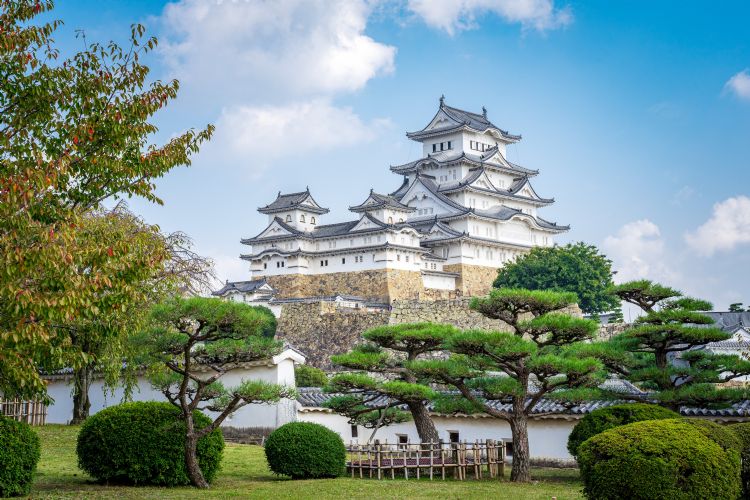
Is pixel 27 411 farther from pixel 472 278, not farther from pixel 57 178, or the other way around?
pixel 472 278

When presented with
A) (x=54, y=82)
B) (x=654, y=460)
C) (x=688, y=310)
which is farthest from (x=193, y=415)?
(x=688, y=310)

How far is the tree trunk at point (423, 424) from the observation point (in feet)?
64.0

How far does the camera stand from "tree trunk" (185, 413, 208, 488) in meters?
15.3

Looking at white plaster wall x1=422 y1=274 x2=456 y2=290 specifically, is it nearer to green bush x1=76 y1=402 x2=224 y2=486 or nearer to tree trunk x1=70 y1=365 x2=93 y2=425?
tree trunk x1=70 y1=365 x2=93 y2=425

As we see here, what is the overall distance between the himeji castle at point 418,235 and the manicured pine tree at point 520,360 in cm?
3638

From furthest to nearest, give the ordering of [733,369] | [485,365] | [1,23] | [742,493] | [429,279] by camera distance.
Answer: [429,279]
[733,369]
[485,365]
[742,493]
[1,23]

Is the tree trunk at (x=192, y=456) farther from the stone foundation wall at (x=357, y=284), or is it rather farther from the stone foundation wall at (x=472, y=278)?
the stone foundation wall at (x=472, y=278)

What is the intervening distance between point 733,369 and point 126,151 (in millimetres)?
12844

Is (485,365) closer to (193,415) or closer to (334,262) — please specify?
(193,415)

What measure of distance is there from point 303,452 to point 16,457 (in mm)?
5389

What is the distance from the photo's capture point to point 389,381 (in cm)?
1905

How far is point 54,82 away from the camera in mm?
12023

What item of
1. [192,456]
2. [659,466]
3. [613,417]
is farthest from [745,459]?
[192,456]

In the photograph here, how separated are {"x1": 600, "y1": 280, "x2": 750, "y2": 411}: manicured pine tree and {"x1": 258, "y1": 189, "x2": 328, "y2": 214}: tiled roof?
4070cm
